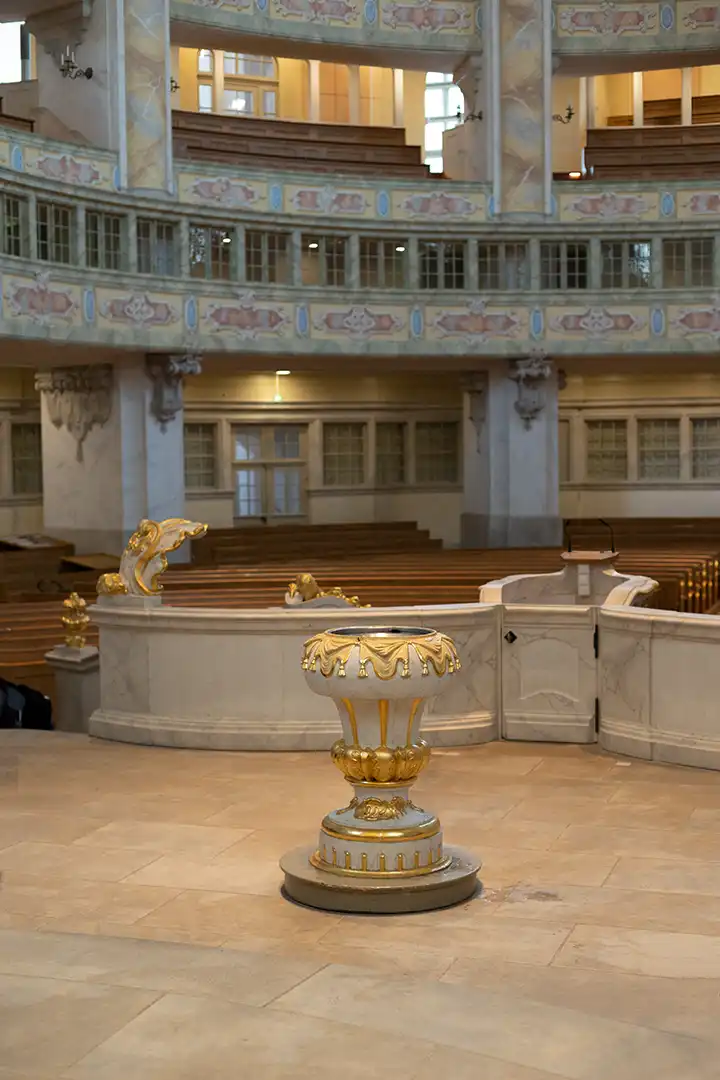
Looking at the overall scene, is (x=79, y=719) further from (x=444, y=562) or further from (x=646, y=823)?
(x=444, y=562)

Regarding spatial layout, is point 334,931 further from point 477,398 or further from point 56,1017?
point 477,398

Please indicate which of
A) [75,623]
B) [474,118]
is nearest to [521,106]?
[474,118]

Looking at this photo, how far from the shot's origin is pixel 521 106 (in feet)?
84.7

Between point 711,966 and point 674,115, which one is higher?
point 674,115

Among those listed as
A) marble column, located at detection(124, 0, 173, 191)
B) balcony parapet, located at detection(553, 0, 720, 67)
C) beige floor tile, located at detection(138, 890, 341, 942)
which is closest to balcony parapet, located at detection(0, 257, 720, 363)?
marble column, located at detection(124, 0, 173, 191)

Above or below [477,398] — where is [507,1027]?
below

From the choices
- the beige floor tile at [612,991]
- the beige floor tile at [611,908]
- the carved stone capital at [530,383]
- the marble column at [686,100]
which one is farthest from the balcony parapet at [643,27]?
the beige floor tile at [612,991]

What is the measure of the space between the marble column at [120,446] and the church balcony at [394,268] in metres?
0.93

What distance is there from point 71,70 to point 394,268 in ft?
21.2

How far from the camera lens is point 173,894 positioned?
20.9 feet

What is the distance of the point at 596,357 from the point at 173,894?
21.0 metres

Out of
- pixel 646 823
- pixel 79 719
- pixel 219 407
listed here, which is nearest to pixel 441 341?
pixel 219 407

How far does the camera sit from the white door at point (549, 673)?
9.80 metres

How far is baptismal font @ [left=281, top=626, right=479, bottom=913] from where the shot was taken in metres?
6.17
